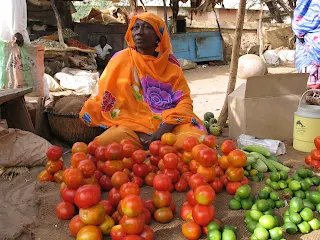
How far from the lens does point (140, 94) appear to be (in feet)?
11.8

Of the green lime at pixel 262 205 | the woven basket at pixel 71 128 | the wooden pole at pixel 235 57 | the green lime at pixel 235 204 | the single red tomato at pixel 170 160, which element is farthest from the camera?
the wooden pole at pixel 235 57

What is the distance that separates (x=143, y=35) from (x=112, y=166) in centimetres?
145

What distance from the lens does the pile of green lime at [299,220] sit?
6.64ft

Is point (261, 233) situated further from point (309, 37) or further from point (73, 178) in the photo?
point (309, 37)

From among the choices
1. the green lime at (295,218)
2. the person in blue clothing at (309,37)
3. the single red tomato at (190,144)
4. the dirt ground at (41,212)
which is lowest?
the dirt ground at (41,212)

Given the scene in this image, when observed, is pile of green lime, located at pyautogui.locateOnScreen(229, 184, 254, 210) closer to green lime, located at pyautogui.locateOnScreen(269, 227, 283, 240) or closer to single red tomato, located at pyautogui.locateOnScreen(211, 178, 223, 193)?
single red tomato, located at pyautogui.locateOnScreen(211, 178, 223, 193)

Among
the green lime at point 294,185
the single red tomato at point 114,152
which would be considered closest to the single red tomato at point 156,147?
the single red tomato at point 114,152

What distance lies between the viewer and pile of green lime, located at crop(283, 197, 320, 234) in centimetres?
203

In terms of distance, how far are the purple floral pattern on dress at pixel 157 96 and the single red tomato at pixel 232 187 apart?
1.31 metres

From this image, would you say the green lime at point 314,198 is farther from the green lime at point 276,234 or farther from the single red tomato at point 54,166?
the single red tomato at point 54,166

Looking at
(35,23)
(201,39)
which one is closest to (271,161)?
(35,23)

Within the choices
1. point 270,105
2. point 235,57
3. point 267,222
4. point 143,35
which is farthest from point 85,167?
point 235,57


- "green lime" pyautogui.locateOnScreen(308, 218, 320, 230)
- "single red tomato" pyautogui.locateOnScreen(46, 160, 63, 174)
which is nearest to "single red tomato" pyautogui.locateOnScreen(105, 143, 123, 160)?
"single red tomato" pyautogui.locateOnScreen(46, 160, 63, 174)

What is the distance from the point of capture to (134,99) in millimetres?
3561
